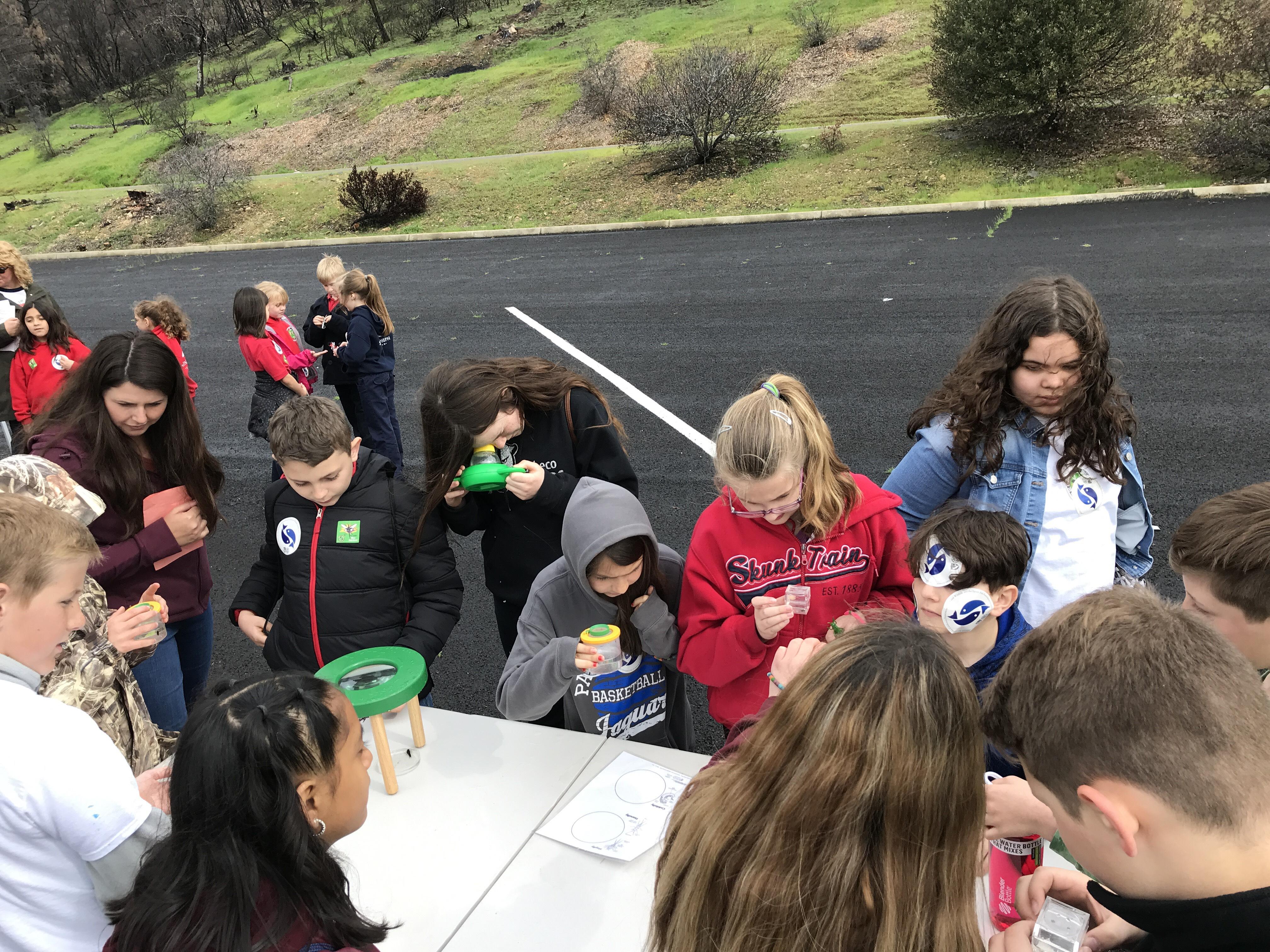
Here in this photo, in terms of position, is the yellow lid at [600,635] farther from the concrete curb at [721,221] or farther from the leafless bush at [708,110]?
the leafless bush at [708,110]

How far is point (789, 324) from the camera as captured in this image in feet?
28.5

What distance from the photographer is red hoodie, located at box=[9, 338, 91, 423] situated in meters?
5.39

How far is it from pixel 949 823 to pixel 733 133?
1871cm

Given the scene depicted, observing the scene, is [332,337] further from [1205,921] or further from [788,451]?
[1205,921]

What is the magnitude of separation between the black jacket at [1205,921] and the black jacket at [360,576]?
2238mm

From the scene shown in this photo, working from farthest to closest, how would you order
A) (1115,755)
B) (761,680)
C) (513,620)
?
(513,620) → (761,680) → (1115,755)

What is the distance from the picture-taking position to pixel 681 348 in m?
8.35

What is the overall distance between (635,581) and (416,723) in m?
0.81

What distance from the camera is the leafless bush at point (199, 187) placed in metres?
21.0

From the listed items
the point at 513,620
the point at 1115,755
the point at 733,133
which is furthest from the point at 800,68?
the point at 1115,755

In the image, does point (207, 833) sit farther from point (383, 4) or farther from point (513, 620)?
point (383, 4)

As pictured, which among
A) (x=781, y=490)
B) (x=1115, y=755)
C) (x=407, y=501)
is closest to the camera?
(x=1115, y=755)

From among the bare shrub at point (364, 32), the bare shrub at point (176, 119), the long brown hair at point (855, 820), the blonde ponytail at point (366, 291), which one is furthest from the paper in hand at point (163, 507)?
the bare shrub at point (364, 32)

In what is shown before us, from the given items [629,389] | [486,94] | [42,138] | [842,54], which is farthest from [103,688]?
[42,138]
